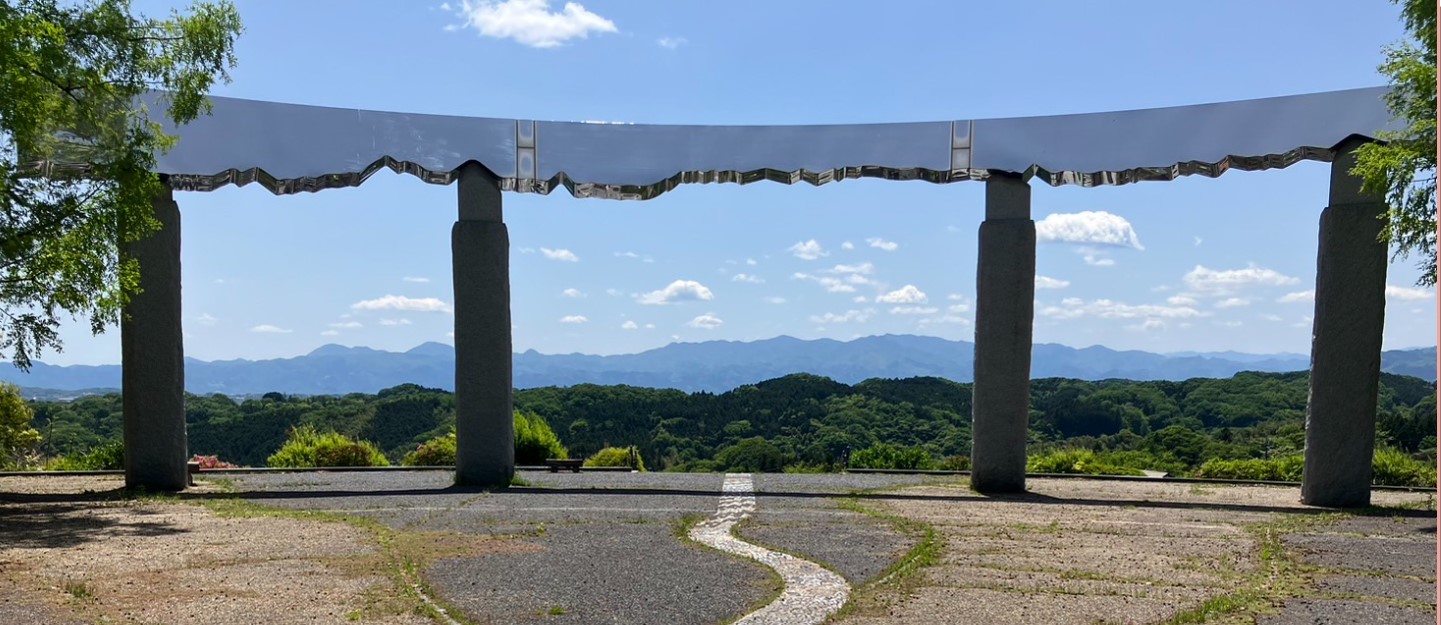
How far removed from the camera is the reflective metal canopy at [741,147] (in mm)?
11492


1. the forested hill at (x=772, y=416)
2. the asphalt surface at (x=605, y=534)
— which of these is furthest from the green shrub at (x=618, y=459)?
the forested hill at (x=772, y=416)

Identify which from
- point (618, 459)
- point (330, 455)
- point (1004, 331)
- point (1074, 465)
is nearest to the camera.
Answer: point (1004, 331)

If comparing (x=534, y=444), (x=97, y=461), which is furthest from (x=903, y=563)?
(x=97, y=461)

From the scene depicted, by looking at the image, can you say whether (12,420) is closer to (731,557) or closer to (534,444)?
(534,444)

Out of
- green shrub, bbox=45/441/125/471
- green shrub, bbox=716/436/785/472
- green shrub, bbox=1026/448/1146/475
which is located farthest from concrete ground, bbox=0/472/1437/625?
green shrub, bbox=716/436/785/472

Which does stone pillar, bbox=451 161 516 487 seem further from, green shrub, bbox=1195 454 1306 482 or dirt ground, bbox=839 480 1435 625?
green shrub, bbox=1195 454 1306 482

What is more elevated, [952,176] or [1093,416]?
[952,176]

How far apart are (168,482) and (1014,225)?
9.73m

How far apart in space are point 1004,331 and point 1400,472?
6.34 m

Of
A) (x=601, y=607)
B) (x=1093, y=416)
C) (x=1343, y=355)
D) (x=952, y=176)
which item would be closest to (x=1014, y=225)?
(x=952, y=176)

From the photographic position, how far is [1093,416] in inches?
1374

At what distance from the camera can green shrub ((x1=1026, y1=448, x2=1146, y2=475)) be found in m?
16.0

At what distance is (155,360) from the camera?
1166 cm

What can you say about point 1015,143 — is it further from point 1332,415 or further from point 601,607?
point 601,607
